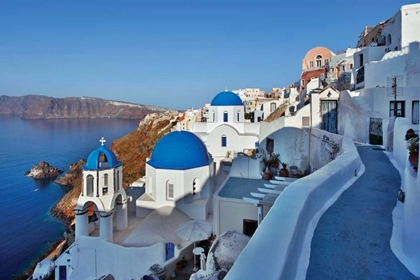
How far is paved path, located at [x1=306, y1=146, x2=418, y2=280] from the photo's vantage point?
2686 mm

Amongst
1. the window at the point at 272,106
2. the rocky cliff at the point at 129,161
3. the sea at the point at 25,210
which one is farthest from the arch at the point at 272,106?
the sea at the point at 25,210

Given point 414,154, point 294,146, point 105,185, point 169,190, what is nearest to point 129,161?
point 105,185

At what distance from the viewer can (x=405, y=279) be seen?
103 inches

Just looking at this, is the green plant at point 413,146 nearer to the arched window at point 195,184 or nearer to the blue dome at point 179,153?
the blue dome at point 179,153

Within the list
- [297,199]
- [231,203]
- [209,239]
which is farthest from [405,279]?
[209,239]

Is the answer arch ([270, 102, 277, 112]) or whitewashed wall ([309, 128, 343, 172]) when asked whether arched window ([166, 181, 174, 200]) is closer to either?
whitewashed wall ([309, 128, 343, 172])

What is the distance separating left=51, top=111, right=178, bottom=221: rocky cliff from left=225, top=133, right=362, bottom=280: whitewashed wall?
94.5 ft

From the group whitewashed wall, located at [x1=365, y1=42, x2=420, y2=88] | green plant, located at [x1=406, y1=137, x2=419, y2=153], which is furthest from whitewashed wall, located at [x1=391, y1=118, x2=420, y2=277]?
whitewashed wall, located at [x1=365, y1=42, x2=420, y2=88]

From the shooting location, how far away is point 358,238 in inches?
129

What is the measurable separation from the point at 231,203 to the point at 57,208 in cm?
2847

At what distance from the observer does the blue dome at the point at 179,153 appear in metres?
12.1

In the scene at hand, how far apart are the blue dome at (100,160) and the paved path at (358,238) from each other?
934 centimetres

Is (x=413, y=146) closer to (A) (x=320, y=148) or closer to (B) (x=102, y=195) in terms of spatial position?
(A) (x=320, y=148)

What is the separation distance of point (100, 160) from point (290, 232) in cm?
1101
